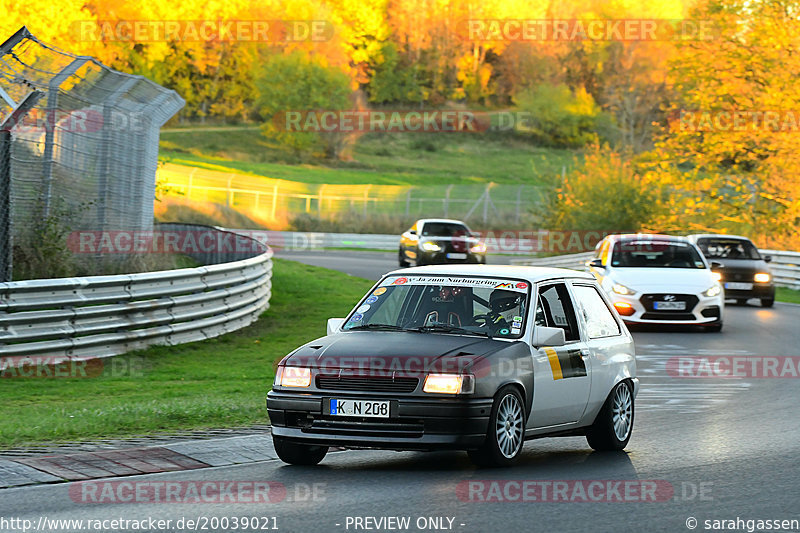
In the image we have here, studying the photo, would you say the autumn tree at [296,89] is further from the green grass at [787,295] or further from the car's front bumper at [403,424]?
the car's front bumper at [403,424]

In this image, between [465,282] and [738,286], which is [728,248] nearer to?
[738,286]

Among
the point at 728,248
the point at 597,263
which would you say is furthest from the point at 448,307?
the point at 728,248

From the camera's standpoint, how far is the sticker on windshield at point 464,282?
32.4 ft

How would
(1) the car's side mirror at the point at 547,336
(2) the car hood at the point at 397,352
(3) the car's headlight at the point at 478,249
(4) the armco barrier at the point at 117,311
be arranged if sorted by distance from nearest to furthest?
(2) the car hood at the point at 397,352 < (1) the car's side mirror at the point at 547,336 < (4) the armco barrier at the point at 117,311 < (3) the car's headlight at the point at 478,249

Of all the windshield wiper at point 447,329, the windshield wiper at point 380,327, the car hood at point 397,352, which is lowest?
the car hood at point 397,352

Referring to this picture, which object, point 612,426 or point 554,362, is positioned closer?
point 554,362

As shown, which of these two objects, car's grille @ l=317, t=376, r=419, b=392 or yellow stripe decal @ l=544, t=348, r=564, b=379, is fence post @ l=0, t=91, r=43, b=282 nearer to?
car's grille @ l=317, t=376, r=419, b=392

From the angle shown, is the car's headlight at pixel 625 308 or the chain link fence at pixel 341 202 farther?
the chain link fence at pixel 341 202

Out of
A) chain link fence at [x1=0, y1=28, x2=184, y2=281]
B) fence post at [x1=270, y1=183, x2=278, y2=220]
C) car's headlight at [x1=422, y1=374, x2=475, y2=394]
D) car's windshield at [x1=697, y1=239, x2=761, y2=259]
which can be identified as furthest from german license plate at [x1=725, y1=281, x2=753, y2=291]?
fence post at [x1=270, y1=183, x2=278, y2=220]

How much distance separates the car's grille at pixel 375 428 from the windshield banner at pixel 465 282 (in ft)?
5.18

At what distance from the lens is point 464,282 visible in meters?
9.95

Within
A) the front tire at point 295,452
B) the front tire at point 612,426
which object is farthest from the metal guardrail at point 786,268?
the front tire at point 295,452

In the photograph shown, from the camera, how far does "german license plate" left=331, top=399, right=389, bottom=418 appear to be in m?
8.73

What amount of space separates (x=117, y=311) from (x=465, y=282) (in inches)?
283
